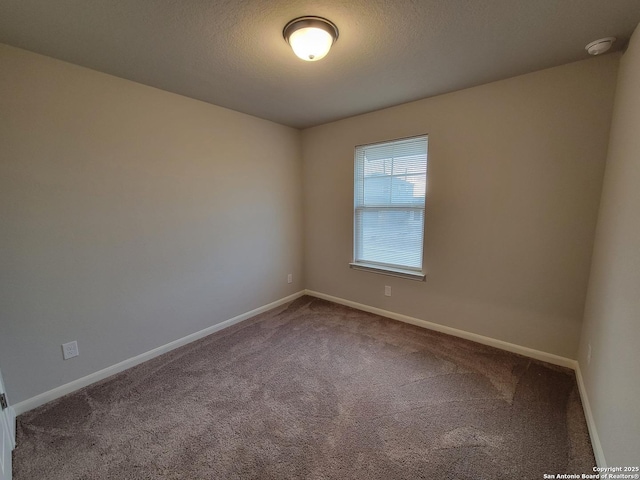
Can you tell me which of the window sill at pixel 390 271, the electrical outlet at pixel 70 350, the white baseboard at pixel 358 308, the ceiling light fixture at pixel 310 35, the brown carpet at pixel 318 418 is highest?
the ceiling light fixture at pixel 310 35

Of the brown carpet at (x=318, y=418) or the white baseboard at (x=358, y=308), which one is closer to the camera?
the brown carpet at (x=318, y=418)

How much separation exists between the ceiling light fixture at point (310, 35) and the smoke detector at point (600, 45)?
1622 millimetres

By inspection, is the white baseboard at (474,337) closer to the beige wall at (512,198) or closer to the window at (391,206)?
the beige wall at (512,198)

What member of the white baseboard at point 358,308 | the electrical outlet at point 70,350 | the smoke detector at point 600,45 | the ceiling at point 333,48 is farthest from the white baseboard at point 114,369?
the smoke detector at point 600,45

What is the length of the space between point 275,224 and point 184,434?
89.7 inches

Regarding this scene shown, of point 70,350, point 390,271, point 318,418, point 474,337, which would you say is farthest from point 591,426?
point 70,350

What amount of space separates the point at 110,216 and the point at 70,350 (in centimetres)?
102

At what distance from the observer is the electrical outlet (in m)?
1.90

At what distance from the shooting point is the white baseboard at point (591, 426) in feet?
4.32

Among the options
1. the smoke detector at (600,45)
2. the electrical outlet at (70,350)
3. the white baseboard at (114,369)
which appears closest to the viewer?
the smoke detector at (600,45)

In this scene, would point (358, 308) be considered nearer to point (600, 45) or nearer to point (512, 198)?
point (512, 198)

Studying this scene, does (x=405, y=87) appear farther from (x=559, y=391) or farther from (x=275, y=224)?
(x=559, y=391)

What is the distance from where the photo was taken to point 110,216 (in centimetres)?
205

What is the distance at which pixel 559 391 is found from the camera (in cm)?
184
